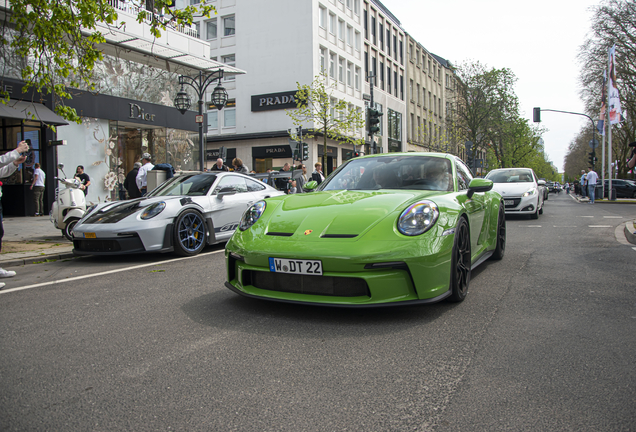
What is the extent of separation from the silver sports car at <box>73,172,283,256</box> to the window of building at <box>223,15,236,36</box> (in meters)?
33.9

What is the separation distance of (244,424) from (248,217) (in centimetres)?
243

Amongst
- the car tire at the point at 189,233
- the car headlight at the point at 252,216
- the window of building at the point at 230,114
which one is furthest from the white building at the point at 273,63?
the car headlight at the point at 252,216

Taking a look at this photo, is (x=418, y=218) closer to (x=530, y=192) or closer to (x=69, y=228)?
(x=69, y=228)

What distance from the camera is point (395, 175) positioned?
16.4 ft

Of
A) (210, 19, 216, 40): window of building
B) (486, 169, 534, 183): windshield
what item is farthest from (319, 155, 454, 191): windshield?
(210, 19, 216, 40): window of building

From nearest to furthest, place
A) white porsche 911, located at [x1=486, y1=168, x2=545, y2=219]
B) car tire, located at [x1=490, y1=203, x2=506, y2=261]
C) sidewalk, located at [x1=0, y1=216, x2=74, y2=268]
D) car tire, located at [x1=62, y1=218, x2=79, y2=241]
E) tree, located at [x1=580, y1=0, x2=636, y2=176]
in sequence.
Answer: car tire, located at [x1=490, y1=203, x2=506, y2=261], sidewalk, located at [x1=0, y1=216, x2=74, y2=268], car tire, located at [x1=62, y1=218, x2=79, y2=241], white porsche 911, located at [x1=486, y1=168, x2=545, y2=219], tree, located at [x1=580, y1=0, x2=636, y2=176]

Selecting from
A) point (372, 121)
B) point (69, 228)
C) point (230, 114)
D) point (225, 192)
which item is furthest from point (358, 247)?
point (230, 114)

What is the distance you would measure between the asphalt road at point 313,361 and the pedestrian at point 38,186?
12571 mm

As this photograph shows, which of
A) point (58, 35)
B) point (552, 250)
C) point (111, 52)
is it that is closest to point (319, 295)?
point (552, 250)

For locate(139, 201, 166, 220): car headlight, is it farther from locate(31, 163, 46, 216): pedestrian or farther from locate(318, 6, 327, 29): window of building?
locate(318, 6, 327, 29): window of building

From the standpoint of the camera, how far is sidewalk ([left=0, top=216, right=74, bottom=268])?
7.23 m

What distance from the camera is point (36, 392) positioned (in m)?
2.42

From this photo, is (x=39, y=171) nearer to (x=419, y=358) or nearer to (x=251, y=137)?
(x=419, y=358)

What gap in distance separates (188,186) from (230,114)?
32613mm
